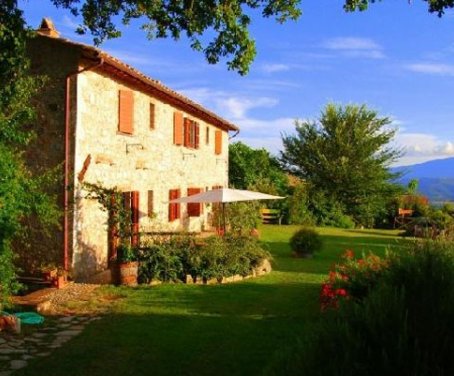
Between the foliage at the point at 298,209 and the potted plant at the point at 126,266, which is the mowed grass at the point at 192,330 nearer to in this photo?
the potted plant at the point at 126,266

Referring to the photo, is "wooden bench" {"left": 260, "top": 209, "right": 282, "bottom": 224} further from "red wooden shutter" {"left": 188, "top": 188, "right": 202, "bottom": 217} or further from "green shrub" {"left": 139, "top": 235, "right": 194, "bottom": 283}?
"green shrub" {"left": 139, "top": 235, "right": 194, "bottom": 283}

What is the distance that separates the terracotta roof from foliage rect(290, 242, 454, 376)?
29.8 feet

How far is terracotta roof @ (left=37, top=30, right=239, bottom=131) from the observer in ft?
37.1

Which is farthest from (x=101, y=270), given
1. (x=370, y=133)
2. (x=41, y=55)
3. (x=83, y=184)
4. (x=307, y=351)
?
(x=370, y=133)

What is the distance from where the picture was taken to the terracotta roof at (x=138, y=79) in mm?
11308

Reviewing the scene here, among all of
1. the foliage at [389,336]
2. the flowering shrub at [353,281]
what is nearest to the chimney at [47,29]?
the flowering shrub at [353,281]

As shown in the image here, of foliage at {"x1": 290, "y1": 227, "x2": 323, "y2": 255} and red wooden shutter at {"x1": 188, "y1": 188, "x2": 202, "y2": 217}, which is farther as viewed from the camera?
red wooden shutter at {"x1": 188, "y1": 188, "x2": 202, "y2": 217}

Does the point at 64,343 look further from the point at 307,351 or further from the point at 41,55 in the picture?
the point at 41,55

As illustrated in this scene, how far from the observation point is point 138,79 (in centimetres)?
1345

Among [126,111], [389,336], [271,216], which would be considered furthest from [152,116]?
[271,216]

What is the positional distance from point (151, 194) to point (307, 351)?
12.8 meters

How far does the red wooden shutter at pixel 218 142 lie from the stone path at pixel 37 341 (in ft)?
51.5

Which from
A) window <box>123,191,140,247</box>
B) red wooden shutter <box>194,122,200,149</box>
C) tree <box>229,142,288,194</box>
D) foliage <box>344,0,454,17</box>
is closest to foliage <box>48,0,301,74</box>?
foliage <box>344,0,454,17</box>

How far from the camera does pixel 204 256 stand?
40.4 feet
